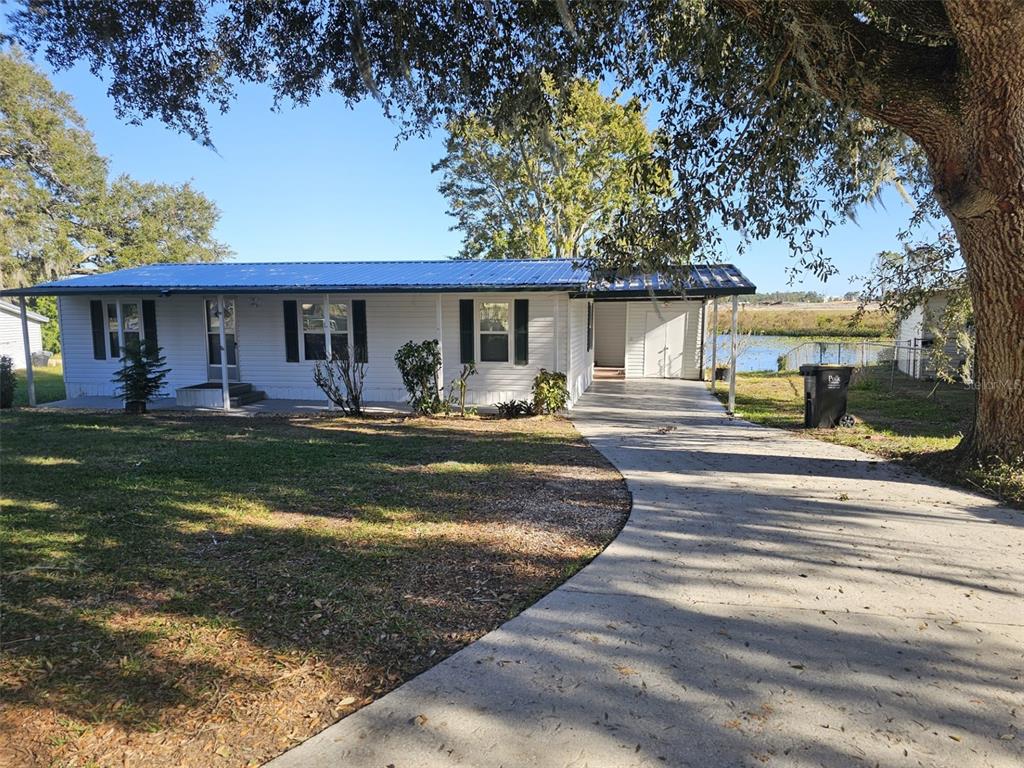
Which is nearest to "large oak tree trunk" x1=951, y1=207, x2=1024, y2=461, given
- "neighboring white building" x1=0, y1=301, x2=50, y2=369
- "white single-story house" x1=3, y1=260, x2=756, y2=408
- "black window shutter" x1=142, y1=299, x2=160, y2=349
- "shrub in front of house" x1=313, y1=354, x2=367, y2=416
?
"white single-story house" x1=3, y1=260, x2=756, y2=408

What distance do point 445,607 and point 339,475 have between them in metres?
3.73

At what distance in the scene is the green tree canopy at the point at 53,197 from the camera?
29.2 metres

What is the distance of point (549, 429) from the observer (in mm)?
10266

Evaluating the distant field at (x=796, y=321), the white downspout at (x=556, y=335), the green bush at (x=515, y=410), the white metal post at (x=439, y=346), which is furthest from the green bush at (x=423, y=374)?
the distant field at (x=796, y=321)

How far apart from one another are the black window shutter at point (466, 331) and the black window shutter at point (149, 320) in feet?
23.9

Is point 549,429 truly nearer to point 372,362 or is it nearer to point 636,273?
point 636,273

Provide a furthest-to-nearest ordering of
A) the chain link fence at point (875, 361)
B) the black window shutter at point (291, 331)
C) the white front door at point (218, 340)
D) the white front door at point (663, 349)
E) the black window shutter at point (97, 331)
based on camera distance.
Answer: the white front door at point (663, 349) < the chain link fence at point (875, 361) < the black window shutter at point (97, 331) < the white front door at point (218, 340) < the black window shutter at point (291, 331)

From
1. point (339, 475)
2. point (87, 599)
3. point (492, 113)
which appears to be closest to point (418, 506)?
Result: point (339, 475)

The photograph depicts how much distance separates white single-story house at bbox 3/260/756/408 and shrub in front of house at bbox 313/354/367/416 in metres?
0.32

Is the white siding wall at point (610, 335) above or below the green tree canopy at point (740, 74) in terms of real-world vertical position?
below

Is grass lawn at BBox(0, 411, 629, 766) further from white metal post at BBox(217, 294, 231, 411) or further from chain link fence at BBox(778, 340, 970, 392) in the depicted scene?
chain link fence at BBox(778, 340, 970, 392)

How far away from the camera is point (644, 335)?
18297 millimetres

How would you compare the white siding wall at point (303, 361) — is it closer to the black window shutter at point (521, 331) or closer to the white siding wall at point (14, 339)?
the black window shutter at point (521, 331)

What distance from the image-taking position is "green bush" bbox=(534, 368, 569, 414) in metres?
11.6
